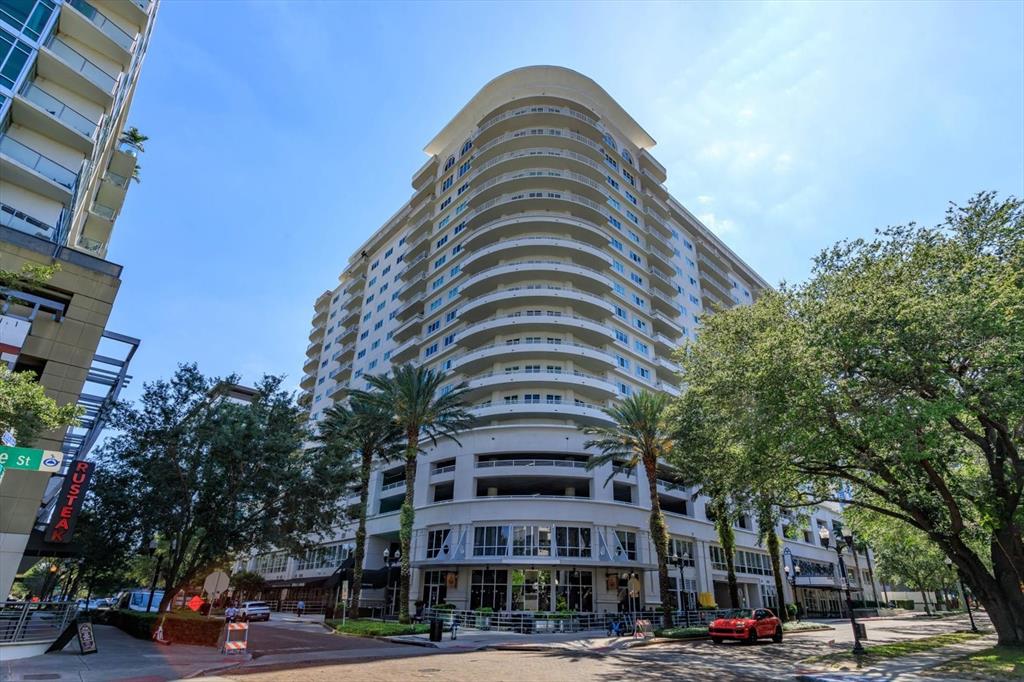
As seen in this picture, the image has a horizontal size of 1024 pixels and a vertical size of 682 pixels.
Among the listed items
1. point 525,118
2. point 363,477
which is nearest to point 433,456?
point 363,477

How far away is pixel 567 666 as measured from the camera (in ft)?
56.2

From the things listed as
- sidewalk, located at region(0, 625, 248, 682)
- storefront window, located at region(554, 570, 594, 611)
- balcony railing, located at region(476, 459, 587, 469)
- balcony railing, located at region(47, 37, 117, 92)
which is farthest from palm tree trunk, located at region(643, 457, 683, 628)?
balcony railing, located at region(47, 37, 117, 92)

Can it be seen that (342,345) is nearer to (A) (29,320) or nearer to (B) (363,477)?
(B) (363,477)

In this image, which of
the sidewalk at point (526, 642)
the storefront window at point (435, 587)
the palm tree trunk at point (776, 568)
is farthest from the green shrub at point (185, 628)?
the palm tree trunk at point (776, 568)

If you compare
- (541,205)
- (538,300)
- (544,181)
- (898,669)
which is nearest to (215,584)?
(898,669)

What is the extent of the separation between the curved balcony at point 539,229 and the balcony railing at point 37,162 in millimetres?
32475

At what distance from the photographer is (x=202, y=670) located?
14.9 metres

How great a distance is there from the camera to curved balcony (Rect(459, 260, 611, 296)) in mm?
48719

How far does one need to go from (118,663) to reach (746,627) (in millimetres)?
25922

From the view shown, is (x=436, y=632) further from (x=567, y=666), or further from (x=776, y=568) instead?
(x=776, y=568)

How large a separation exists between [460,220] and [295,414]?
36.1 metres

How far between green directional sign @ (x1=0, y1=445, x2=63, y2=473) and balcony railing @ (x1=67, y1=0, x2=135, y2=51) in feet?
99.7

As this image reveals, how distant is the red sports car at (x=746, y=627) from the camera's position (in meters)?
25.9

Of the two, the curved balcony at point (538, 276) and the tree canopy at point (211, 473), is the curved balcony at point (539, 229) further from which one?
the tree canopy at point (211, 473)
